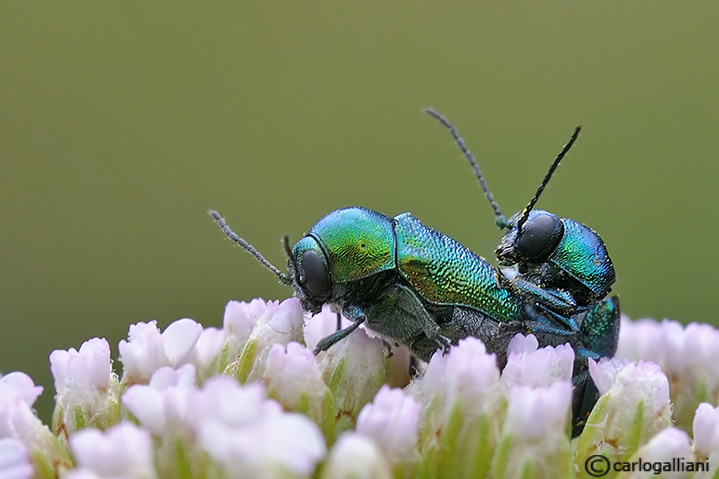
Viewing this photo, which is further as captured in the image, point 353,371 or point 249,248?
point 249,248

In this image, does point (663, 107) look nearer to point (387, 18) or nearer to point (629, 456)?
point (387, 18)

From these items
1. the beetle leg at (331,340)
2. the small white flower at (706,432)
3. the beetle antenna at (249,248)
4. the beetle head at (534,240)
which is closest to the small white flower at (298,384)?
the beetle leg at (331,340)

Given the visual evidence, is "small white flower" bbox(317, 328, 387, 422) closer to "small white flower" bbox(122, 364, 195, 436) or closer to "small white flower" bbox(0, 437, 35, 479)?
"small white flower" bbox(122, 364, 195, 436)

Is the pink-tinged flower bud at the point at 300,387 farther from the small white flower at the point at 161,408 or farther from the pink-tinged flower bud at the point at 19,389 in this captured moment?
the pink-tinged flower bud at the point at 19,389

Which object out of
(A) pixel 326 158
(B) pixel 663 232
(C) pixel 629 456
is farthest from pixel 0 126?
(C) pixel 629 456

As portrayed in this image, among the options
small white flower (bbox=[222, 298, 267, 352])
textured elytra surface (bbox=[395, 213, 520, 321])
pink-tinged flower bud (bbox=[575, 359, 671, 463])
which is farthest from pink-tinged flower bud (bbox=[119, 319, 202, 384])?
pink-tinged flower bud (bbox=[575, 359, 671, 463])

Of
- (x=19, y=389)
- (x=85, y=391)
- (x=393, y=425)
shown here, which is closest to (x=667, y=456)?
(x=393, y=425)

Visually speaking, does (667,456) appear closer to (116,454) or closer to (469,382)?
(469,382)
